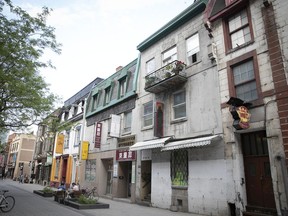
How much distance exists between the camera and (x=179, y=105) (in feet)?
46.8

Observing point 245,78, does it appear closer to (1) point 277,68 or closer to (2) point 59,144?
(1) point 277,68

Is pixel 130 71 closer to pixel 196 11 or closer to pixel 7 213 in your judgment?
pixel 196 11

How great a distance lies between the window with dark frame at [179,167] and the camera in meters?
12.9

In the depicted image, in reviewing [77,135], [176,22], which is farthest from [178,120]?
[77,135]

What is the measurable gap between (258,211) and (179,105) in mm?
6989

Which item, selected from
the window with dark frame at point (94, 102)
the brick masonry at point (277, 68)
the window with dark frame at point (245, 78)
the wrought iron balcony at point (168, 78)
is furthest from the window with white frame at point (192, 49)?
the window with dark frame at point (94, 102)

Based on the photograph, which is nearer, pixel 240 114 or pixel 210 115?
pixel 240 114

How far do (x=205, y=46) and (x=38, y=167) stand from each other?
3581 centimetres

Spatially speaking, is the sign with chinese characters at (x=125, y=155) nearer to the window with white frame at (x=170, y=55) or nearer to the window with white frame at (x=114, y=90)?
the window with white frame at (x=114, y=90)

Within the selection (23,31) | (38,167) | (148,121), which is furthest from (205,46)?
(38,167)

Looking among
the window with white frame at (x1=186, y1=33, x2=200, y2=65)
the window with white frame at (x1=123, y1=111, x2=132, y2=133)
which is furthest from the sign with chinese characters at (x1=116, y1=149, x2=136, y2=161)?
the window with white frame at (x1=186, y1=33, x2=200, y2=65)

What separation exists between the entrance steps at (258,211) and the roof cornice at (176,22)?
1100 centimetres

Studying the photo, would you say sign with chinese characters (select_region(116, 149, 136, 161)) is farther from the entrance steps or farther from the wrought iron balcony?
the entrance steps

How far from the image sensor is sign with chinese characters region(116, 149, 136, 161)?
55.1ft
